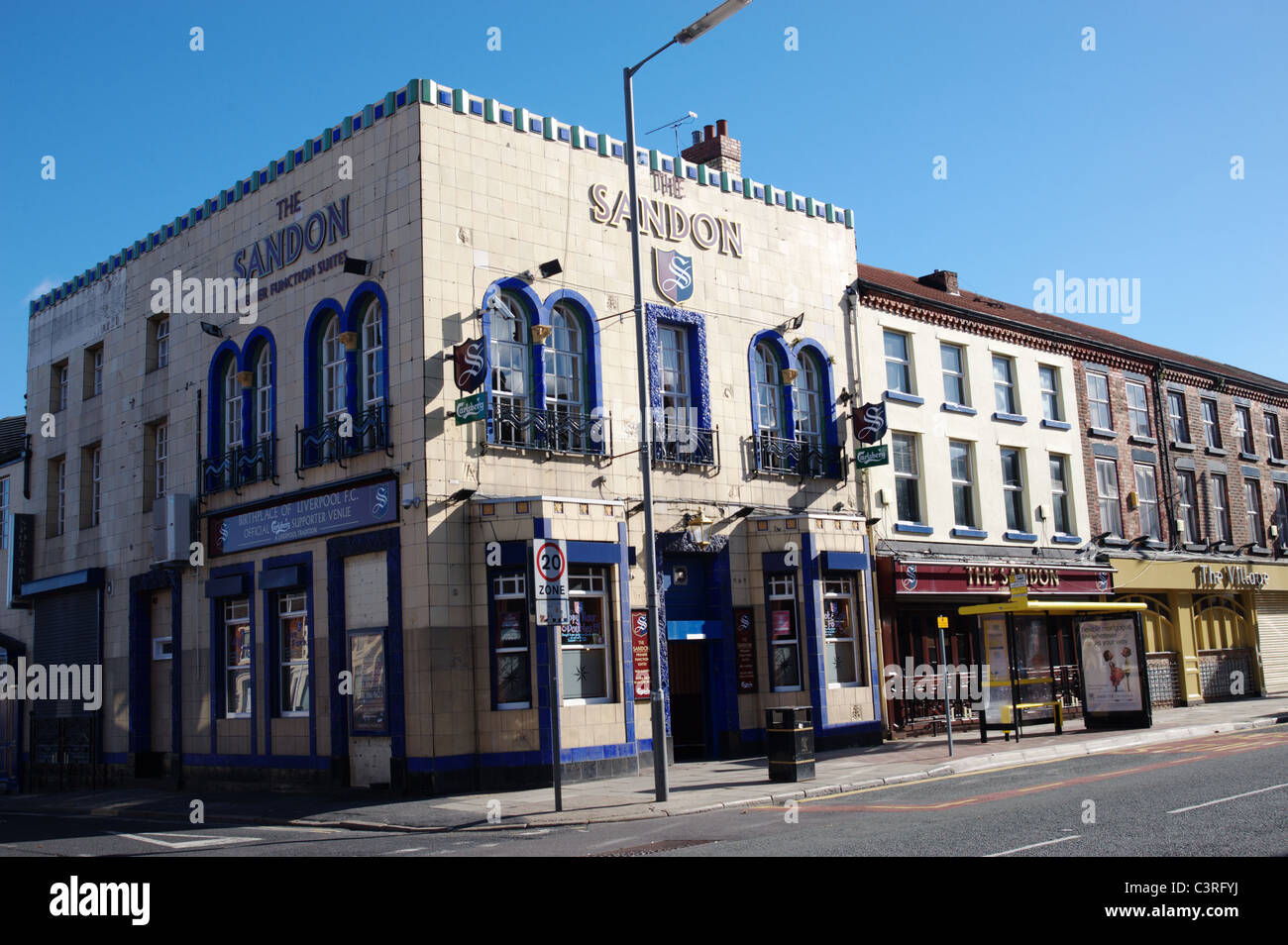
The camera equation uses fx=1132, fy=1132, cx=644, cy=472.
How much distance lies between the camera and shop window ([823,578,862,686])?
23188 mm

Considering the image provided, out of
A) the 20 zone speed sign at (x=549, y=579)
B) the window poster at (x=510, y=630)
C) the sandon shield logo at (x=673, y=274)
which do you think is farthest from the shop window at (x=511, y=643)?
the sandon shield logo at (x=673, y=274)

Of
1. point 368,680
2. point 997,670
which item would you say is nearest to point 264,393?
point 368,680

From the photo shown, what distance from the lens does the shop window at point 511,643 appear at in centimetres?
1895

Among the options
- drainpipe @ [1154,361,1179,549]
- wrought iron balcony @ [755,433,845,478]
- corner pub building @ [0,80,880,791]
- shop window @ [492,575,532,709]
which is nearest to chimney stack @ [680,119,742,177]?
corner pub building @ [0,80,880,791]

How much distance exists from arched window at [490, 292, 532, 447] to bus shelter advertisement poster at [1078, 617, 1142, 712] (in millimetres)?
13294

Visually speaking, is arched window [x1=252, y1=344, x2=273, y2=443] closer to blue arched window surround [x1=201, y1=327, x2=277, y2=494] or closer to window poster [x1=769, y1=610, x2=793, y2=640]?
blue arched window surround [x1=201, y1=327, x2=277, y2=494]

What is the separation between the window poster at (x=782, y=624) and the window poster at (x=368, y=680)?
25.7ft

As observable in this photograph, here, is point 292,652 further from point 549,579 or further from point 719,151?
point 719,151

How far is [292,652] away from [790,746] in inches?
389

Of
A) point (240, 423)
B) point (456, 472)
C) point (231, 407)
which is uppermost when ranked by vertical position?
point (231, 407)

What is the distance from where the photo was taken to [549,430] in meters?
20.6

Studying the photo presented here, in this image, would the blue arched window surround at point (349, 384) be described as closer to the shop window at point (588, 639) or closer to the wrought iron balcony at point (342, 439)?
the wrought iron balcony at point (342, 439)
